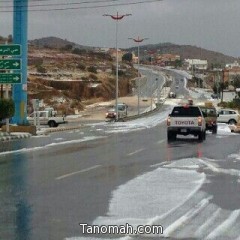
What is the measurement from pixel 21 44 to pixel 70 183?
112ft

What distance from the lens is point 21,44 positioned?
160ft

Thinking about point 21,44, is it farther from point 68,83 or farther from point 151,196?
point 68,83

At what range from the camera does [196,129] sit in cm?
3578

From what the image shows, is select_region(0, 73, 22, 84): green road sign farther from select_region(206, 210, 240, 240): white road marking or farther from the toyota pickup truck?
select_region(206, 210, 240, 240): white road marking

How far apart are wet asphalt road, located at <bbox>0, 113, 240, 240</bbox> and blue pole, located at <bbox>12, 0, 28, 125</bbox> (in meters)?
20.3

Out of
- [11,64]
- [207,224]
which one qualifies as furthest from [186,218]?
[11,64]

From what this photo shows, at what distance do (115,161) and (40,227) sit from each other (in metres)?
12.0

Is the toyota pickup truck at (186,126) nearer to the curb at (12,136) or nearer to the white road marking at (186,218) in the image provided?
the curb at (12,136)

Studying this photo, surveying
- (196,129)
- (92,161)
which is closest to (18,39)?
(196,129)

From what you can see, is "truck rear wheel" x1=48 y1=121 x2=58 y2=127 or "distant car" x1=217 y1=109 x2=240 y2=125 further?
"truck rear wheel" x1=48 y1=121 x2=58 y2=127

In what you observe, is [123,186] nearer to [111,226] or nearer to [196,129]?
[111,226]

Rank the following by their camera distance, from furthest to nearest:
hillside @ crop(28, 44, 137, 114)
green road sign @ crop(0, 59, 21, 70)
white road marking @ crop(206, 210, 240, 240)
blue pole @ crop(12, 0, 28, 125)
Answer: hillside @ crop(28, 44, 137, 114)
blue pole @ crop(12, 0, 28, 125)
green road sign @ crop(0, 59, 21, 70)
white road marking @ crop(206, 210, 240, 240)

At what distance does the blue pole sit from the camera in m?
48.2

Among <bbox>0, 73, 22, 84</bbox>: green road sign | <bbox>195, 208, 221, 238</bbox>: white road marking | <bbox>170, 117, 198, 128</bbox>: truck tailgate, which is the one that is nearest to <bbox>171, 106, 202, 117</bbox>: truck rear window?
<bbox>170, 117, 198, 128</bbox>: truck tailgate
